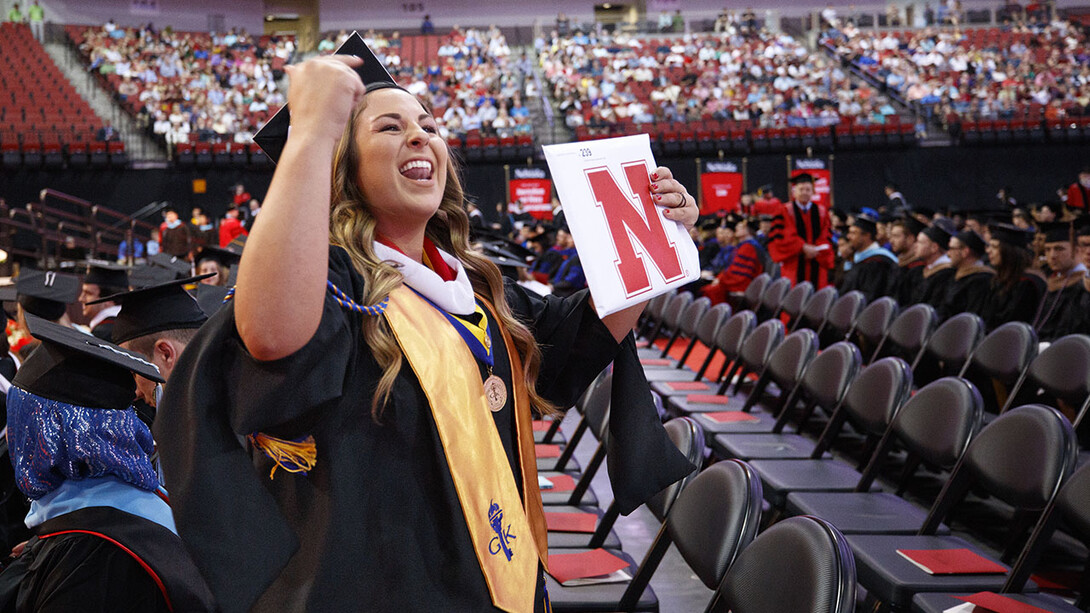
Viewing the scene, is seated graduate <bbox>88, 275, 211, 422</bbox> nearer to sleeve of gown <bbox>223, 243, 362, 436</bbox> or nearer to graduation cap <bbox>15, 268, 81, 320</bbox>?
sleeve of gown <bbox>223, 243, 362, 436</bbox>

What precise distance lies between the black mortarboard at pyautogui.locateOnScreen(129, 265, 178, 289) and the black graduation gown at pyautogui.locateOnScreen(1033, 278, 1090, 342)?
5799mm

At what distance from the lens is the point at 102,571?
5.86ft

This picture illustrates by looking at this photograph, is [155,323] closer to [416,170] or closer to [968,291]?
[416,170]

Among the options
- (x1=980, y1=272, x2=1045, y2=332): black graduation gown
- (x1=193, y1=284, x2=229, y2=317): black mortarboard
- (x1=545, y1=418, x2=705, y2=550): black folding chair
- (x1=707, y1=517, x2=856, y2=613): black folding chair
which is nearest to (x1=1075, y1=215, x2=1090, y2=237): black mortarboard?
(x1=980, y1=272, x2=1045, y2=332): black graduation gown

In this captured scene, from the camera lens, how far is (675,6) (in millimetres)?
29141

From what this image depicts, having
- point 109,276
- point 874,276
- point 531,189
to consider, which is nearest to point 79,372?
point 109,276

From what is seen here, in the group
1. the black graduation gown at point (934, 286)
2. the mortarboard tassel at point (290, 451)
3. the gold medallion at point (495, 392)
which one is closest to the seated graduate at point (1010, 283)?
the black graduation gown at point (934, 286)

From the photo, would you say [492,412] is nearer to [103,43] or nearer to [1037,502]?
[1037,502]

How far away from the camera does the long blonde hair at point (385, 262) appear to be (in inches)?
49.1

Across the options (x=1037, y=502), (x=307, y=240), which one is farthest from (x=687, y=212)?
(x=1037, y=502)

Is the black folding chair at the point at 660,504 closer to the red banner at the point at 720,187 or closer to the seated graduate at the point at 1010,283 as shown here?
the seated graduate at the point at 1010,283

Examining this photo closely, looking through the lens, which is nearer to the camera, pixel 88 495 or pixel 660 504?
pixel 88 495

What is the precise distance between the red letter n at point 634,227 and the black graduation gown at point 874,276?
290 inches

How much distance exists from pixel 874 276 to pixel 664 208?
7520 millimetres
